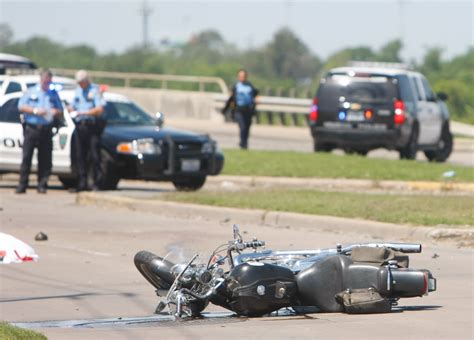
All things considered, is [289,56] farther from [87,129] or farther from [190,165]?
[87,129]

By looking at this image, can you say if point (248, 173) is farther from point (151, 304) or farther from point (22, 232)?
point (151, 304)

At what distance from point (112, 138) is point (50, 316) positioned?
1044 centimetres

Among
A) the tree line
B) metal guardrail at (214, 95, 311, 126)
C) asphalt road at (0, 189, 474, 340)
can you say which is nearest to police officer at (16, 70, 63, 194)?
asphalt road at (0, 189, 474, 340)

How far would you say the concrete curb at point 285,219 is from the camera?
1369 centimetres

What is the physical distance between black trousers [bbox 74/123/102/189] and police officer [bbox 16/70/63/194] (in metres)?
0.44

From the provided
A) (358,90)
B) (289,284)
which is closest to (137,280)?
(289,284)

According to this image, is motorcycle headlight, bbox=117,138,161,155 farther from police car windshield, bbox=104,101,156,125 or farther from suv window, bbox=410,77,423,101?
suv window, bbox=410,77,423,101

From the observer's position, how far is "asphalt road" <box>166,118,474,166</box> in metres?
31.4

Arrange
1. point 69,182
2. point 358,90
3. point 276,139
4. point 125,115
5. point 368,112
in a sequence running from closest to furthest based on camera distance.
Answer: point 125,115
point 69,182
point 368,112
point 358,90
point 276,139

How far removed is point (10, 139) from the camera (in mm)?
20719

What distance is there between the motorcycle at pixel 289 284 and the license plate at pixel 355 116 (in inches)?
664

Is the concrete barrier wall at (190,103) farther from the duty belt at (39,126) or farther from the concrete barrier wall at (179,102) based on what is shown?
the duty belt at (39,126)

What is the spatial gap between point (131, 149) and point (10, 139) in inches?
90.4

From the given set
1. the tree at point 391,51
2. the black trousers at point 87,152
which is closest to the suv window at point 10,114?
the black trousers at point 87,152
